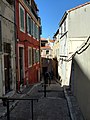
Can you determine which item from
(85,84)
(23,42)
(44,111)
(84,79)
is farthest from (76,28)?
(85,84)

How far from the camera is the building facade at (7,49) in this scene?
769 centimetres

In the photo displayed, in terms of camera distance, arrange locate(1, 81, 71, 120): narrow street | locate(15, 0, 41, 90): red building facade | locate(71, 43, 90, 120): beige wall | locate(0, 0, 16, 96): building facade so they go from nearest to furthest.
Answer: locate(71, 43, 90, 120): beige wall < locate(1, 81, 71, 120): narrow street < locate(0, 0, 16, 96): building facade < locate(15, 0, 41, 90): red building facade

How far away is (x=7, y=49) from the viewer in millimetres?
8914

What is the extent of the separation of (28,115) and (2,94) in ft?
6.62

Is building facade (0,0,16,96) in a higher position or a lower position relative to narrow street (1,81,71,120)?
higher

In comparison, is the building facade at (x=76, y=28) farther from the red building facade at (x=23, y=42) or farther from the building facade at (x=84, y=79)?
the building facade at (x=84, y=79)

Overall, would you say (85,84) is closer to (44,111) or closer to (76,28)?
(44,111)

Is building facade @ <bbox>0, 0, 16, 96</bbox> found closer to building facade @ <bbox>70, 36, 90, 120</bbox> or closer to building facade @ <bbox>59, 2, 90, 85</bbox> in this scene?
building facade @ <bbox>70, 36, 90, 120</bbox>

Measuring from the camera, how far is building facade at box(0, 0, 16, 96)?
7688 mm

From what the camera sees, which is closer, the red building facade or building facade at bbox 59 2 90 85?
the red building facade

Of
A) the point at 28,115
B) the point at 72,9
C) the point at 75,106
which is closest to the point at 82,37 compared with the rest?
the point at 72,9

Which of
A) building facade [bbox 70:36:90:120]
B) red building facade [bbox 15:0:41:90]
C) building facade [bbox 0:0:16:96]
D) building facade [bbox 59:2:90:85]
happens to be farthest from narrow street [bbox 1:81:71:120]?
building facade [bbox 59:2:90:85]

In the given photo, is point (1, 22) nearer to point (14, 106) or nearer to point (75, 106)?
point (14, 106)

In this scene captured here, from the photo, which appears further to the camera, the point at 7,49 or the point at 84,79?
the point at 7,49
